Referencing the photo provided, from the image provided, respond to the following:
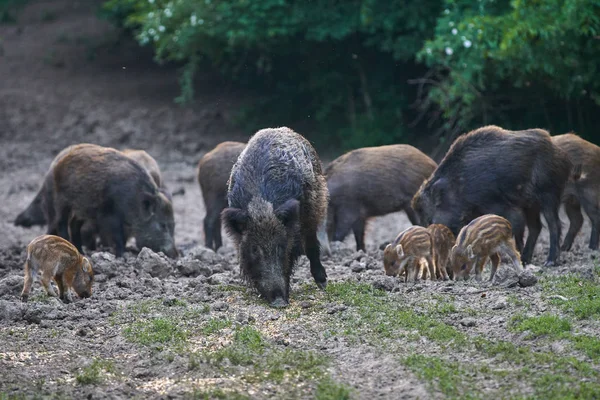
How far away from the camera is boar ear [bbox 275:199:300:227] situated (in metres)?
8.28

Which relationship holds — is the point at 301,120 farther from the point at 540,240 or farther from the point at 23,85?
Answer: the point at 540,240

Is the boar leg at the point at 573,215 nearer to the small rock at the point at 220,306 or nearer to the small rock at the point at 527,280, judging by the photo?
the small rock at the point at 527,280

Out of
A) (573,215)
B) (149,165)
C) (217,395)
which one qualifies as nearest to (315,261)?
(217,395)

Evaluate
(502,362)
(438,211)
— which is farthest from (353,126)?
(502,362)

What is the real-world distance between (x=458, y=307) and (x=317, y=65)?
45.5 ft

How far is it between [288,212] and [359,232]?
4508 mm

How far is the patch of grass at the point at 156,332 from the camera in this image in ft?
23.9

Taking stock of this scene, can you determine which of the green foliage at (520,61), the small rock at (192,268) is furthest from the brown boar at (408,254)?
the green foliage at (520,61)

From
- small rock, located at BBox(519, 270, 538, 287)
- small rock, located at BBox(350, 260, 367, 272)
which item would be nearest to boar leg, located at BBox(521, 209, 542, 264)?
small rock, located at BBox(350, 260, 367, 272)

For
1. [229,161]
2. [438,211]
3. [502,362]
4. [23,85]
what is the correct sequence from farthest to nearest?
1. [23,85]
2. [229,161]
3. [438,211]
4. [502,362]

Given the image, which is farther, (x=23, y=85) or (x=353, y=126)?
(x=23, y=85)

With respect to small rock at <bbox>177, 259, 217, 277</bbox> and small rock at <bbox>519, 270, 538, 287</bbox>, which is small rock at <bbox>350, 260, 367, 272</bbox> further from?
small rock at <bbox>519, 270, 538, 287</bbox>

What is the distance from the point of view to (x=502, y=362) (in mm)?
6418

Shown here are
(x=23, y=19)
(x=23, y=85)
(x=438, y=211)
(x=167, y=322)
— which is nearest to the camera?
(x=167, y=322)
